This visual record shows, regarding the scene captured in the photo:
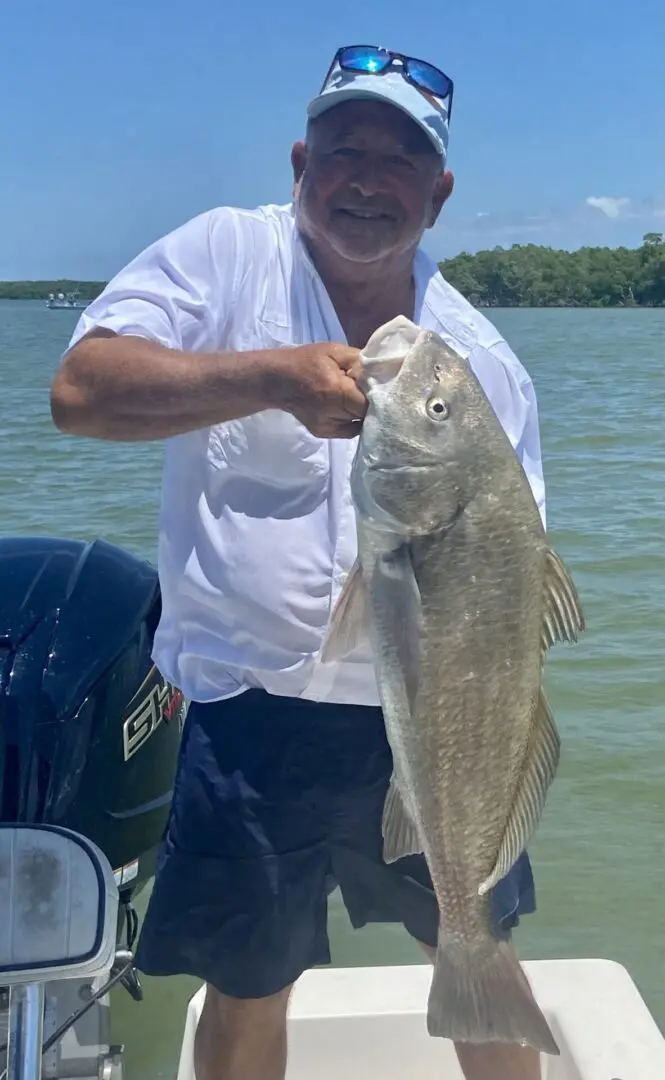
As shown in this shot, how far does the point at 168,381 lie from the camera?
195cm

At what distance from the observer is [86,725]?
2850mm

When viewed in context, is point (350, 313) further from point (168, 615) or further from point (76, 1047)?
point (76, 1047)

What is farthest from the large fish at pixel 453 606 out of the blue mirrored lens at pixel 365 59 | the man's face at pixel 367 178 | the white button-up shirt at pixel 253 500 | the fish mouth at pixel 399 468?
the blue mirrored lens at pixel 365 59

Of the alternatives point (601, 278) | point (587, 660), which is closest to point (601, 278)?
point (601, 278)

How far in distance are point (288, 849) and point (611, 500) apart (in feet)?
33.8

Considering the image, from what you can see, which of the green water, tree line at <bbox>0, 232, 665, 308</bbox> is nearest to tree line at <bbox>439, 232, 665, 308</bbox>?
tree line at <bbox>0, 232, 665, 308</bbox>

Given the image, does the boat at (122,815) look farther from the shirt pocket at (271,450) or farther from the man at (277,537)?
the shirt pocket at (271,450)

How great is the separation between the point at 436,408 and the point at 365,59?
89 centimetres

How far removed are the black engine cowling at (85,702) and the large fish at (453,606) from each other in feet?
3.65

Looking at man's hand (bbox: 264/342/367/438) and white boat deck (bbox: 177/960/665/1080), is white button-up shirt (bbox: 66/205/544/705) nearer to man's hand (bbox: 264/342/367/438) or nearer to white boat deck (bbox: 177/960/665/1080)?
man's hand (bbox: 264/342/367/438)

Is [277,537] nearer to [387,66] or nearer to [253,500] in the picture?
[253,500]

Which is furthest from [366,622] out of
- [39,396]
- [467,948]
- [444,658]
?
[39,396]

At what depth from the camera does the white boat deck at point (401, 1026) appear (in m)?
2.85

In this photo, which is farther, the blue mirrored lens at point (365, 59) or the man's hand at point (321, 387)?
the blue mirrored lens at point (365, 59)
